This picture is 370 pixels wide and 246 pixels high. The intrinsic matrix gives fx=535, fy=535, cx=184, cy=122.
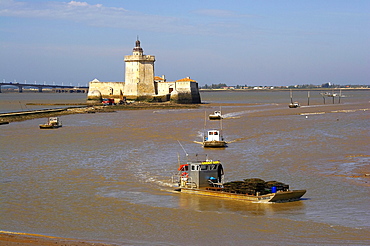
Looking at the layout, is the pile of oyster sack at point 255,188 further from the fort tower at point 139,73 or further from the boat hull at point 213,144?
the fort tower at point 139,73

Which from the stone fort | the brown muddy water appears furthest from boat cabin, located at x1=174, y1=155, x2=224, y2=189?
the stone fort

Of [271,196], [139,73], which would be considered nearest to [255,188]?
[271,196]

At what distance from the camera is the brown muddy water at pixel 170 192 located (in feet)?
44.8

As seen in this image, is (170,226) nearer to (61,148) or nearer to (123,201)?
(123,201)

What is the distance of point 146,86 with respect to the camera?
82.6 metres

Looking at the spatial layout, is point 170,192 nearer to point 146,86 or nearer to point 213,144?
point 213,144

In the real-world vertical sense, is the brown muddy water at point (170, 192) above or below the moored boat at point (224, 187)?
below

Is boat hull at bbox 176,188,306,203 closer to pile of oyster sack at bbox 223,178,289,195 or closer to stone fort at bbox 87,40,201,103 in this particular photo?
pile of oyster sack at bbox 223,178,289,195

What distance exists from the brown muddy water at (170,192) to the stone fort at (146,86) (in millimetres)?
46687

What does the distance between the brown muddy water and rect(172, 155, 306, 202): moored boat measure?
0.30 meters

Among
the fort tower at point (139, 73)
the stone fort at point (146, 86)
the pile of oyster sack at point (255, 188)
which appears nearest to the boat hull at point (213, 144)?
the pile of oyster sack at point (255, 188)

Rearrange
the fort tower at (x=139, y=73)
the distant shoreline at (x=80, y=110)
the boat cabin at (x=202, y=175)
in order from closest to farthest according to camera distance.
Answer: the boat cabin at (x=202, y=175) → the distant shoreline at (x=80, y=110) → the fort tower at (x=139, y=73)

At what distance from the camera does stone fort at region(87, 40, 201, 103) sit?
8175cm

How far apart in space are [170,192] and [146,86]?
213ft
